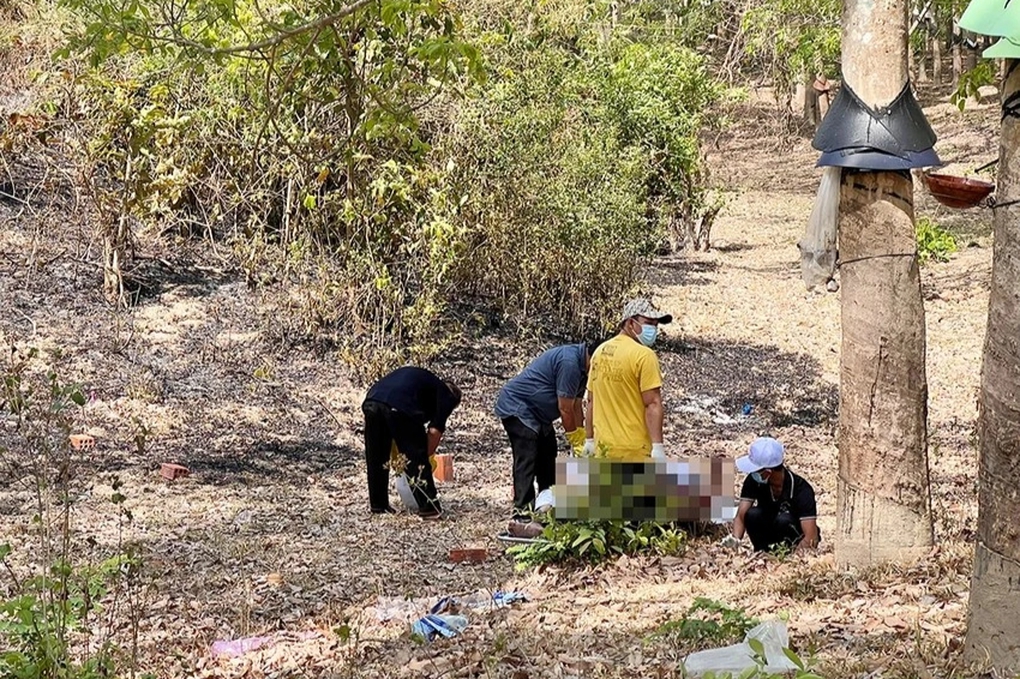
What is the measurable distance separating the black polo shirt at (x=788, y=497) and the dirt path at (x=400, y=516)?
1.51ft

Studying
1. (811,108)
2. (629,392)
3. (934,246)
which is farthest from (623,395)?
(811,108)

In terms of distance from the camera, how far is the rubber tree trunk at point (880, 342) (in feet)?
18.5

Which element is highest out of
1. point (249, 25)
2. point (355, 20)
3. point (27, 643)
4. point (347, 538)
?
point (249, 25)

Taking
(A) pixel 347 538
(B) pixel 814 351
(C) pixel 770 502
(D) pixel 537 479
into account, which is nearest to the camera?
(C) pixel 770 502

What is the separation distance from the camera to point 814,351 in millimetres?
15359

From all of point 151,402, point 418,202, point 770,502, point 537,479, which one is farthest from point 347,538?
point 418,202

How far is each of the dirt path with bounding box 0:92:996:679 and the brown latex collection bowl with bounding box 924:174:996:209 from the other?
159 centimetres

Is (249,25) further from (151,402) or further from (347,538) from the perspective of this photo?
(347,538)

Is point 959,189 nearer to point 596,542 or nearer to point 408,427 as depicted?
point 596,542

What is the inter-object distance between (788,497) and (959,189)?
338 centimetres

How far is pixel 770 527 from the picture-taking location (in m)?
7.52

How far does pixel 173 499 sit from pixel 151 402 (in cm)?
250

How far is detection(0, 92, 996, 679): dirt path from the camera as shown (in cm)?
549

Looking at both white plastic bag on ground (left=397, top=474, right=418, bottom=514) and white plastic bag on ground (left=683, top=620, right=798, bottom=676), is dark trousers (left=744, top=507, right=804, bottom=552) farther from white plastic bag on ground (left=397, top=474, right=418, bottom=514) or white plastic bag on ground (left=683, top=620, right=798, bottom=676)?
white plastic bag on ground (left=683, top=620, right=798, bottom=676)
